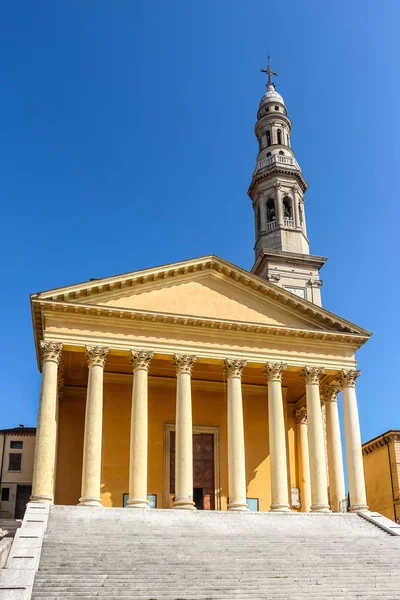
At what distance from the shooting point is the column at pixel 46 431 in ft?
87.4

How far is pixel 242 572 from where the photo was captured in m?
18.8

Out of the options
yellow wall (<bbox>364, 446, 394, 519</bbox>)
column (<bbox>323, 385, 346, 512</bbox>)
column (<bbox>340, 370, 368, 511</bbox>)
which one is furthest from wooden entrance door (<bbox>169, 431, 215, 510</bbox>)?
yellow wall (<bbox>364, 446, 394, 519</bbox>)

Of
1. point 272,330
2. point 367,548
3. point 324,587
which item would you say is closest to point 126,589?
point 324,587

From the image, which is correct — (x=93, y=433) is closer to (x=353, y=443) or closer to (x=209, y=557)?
(x=209, y=557)

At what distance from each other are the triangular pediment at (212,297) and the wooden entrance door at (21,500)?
19104mm

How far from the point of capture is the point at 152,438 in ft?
111

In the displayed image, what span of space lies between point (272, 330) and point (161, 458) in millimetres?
8516

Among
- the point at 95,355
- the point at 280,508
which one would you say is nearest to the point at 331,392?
the point at 280,508

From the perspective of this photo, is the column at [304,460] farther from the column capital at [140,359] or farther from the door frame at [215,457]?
the column capital at [140,359]

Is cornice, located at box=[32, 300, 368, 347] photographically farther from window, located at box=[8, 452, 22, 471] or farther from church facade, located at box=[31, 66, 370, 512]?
window, located at box=[8, 452, 22, 471]

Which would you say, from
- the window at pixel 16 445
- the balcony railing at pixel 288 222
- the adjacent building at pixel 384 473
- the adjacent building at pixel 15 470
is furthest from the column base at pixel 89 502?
the balcony railing at pixel 288 222

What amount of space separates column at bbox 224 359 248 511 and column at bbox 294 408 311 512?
224 inches

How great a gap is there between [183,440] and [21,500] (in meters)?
18.7

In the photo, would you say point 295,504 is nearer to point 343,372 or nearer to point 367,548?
point 343,372
